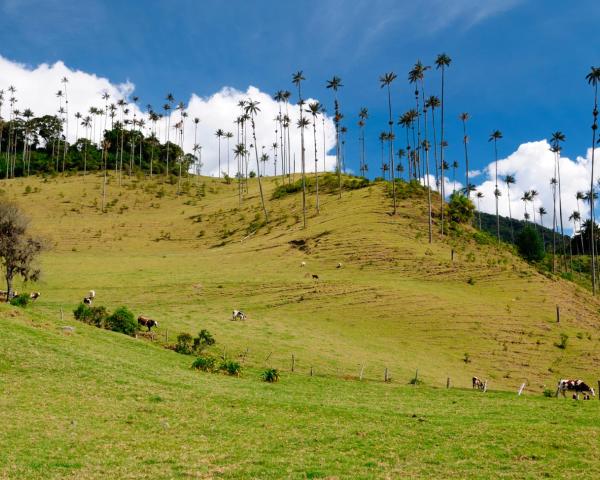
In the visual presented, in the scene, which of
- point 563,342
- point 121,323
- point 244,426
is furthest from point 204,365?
point 563,342

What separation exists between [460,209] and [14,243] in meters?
70.8

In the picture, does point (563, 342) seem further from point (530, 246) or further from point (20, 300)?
point (530, 246)

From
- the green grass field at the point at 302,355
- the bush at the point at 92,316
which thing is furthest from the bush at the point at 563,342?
the bush at the point at 92,316

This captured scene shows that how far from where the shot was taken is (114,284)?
65312mm

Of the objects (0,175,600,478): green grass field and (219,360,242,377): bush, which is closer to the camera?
(0,175,600,478): green grass field

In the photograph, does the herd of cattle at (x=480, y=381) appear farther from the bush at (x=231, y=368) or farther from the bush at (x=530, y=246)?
the bush at (x=530, y=246)

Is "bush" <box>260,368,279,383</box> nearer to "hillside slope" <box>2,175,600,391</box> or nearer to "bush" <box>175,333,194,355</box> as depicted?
"hillside slope" <box>2,175,600,391</box>

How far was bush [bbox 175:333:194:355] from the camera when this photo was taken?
40125 millimetres

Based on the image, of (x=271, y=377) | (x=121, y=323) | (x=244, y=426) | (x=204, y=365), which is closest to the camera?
(x=244, y=426)

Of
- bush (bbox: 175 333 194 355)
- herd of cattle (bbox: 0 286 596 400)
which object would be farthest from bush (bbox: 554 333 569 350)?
bush (bbox: 175 333 194 355)

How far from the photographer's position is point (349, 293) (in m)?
61.2

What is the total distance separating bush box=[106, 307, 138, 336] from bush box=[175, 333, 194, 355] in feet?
16.0

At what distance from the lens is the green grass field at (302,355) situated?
17406 mm

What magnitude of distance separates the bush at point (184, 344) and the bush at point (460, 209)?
59.3 metres
